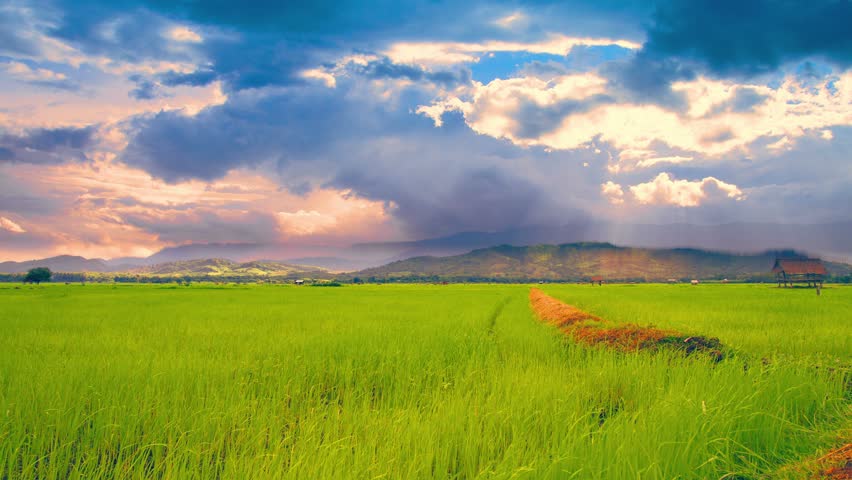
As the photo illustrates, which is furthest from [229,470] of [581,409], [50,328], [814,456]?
[50,328]

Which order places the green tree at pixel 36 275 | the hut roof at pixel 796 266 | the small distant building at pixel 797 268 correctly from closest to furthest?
the small distant building at pixel 797 268 → the hut roof at pixel 796 266 → the green tree at pixel 36 275

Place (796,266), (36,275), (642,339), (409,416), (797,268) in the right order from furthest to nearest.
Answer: (36,275) < (796,266) < (797,268) < (642,339) < (409,416)

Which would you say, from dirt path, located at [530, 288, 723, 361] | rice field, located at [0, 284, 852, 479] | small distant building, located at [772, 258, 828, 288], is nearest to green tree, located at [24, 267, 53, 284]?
rice field, located at [0, 284, 852, 479]

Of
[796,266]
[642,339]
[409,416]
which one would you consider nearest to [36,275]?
[642,339]

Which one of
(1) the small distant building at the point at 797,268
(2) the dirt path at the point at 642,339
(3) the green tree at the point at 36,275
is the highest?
(3) the green tree at the point at 36,275

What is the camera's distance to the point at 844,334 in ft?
30.1

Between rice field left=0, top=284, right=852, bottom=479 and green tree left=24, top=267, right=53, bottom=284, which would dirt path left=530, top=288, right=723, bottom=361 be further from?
green tree left=24, top=267, right=53, bottom=284

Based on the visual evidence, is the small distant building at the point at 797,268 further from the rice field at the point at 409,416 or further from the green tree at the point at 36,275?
the green tree at the point at 36,275

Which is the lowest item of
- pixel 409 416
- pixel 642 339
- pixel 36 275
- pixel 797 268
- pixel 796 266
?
pixel 797 268

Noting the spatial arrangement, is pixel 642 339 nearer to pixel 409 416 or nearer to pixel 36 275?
pixel 409 416

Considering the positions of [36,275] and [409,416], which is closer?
[409,416]

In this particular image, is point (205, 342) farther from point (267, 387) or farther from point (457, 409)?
point (457, 409)

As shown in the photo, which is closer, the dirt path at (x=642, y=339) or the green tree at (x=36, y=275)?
the dirt path at (x=642, y=339)

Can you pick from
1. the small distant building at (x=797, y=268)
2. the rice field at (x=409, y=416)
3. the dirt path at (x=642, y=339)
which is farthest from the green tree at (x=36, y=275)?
the small distant building at (x=797, y=268)
